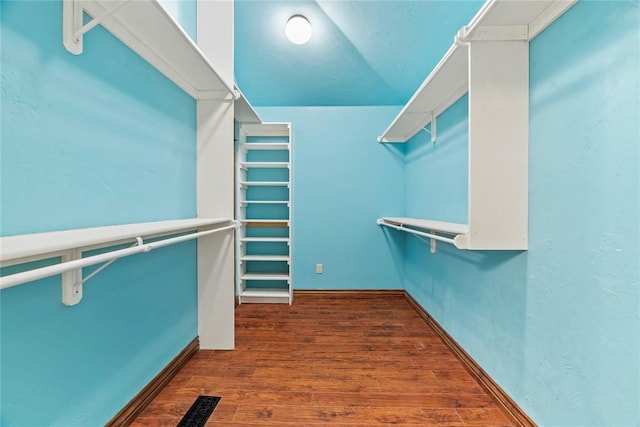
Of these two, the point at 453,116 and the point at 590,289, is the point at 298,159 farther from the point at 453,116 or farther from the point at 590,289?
the point at 590,289

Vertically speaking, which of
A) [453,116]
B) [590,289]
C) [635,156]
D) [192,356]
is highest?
[453,116]

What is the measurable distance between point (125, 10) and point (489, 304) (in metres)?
2.18

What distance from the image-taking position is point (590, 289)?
94 cm

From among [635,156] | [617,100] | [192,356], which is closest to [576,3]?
[617,100]

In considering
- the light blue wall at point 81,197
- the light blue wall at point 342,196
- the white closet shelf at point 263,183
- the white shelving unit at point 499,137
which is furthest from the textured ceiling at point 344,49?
the light blue wall at point 81,197

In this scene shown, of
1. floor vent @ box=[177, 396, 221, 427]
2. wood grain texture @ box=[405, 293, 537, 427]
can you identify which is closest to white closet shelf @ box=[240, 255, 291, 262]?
floor vent @ box=[177, 396, 221, 427]

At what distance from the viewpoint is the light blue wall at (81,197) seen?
0.80 meters

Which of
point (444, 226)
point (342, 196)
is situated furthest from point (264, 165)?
point (444, 226)

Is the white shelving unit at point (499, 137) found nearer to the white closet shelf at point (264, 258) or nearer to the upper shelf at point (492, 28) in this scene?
the upper shelf at point (492, 28)

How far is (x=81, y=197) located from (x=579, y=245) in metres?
1.82

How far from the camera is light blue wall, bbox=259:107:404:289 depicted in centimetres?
312

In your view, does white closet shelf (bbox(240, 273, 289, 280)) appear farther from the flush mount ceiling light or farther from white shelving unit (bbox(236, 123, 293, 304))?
the flush mount ceiling light

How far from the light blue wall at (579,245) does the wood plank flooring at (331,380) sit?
321 millimetres

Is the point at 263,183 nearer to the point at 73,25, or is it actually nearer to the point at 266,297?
the point at 266,297
